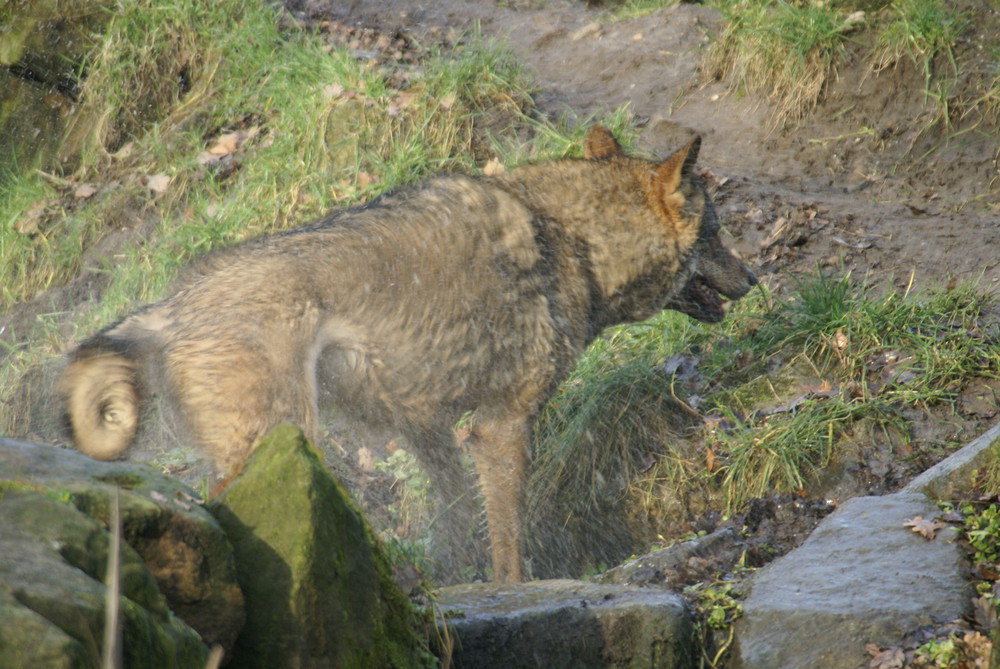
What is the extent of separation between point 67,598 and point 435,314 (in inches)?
113

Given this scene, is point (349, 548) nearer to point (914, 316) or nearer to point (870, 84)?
point (914, 316)

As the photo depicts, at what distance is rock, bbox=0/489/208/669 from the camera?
1.68 metres

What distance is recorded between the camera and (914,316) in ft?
19.2

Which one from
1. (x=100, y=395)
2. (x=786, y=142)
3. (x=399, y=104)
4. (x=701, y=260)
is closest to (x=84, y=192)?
(x=399, y=104)

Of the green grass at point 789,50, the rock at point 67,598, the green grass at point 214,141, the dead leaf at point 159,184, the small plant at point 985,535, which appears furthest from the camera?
the green grass at point 789,50

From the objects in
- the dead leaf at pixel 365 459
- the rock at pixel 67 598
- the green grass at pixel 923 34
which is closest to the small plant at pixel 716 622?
the rock at pixel 67 598

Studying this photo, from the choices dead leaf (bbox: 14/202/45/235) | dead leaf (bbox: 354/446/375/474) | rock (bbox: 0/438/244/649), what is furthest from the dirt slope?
rock (bbox: 0/438/244/649)

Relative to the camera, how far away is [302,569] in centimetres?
255

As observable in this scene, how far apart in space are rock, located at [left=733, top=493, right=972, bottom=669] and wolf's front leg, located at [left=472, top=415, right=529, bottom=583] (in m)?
1.62

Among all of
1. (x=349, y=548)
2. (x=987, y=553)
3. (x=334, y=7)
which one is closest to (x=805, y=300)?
(x=987, y=553)

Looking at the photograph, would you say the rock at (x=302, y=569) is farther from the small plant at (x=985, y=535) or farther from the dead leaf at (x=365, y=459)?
the dead leaf at (x=365, y=459)

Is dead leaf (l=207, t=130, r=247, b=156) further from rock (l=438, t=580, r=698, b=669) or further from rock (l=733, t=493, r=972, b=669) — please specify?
rock (l=733, t=493, r=972, b=669)

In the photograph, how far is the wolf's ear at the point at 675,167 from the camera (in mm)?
5355

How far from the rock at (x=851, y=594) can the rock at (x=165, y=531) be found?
1.82m
